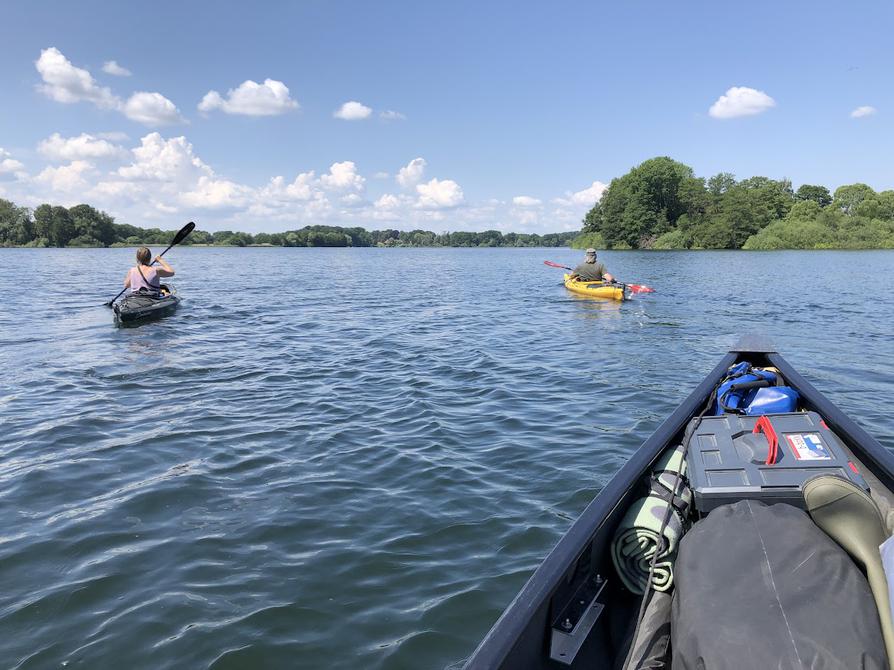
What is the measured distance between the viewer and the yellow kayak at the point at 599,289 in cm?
2037

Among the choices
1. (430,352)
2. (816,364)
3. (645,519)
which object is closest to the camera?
(645,519)

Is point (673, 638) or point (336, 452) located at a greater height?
point (673, 638)

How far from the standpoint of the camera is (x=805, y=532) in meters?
2.26

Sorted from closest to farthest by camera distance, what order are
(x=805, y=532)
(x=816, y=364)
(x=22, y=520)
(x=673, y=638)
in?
1. (x=673, y=638)
2. (x=805, y=532)
3. (x=22, y=520)
4. (x=816, y=364)

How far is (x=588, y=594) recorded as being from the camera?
272cm

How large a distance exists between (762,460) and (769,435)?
0.26 meters

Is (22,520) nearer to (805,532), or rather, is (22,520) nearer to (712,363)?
(805,532)

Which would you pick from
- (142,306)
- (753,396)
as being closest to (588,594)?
(753,396)

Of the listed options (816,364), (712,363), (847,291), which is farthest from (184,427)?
(847,291)

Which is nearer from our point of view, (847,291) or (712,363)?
(712,363)

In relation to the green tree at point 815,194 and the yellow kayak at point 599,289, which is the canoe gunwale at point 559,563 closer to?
the yellow kayak at point 599,289

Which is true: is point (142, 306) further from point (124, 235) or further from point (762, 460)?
point (124, 235)

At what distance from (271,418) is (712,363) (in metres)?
8.30

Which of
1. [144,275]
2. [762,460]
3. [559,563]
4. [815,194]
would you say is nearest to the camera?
[559,563]
